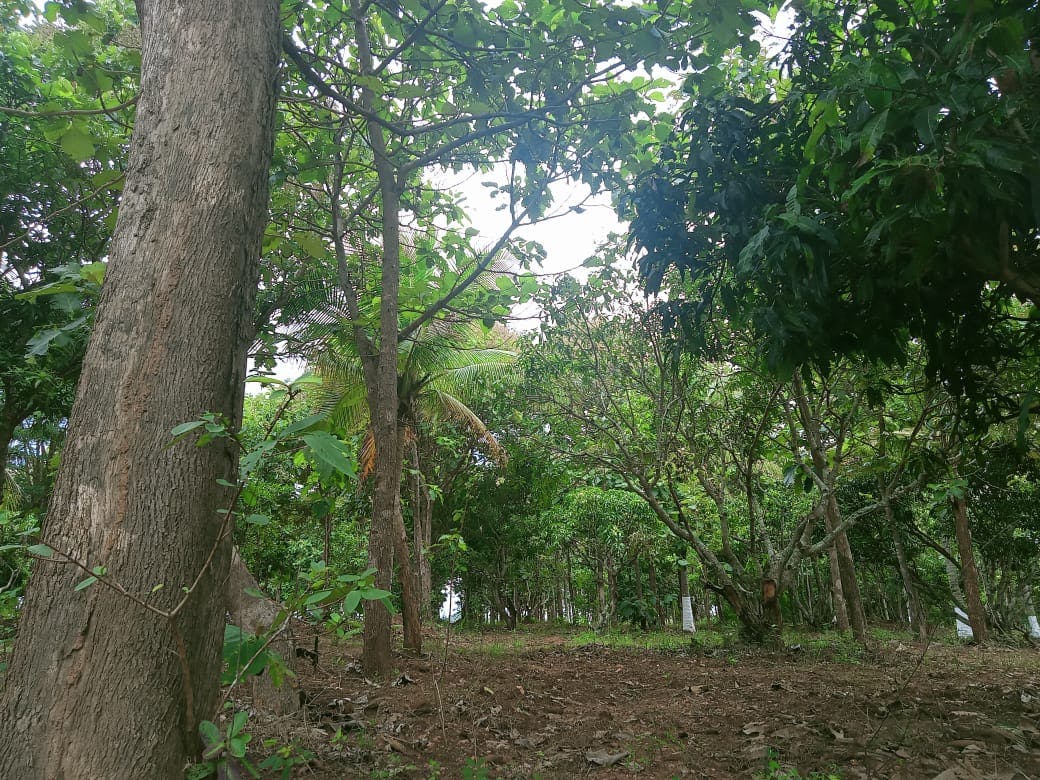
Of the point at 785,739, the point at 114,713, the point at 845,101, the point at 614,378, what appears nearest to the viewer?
the point at 114,713

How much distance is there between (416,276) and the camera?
297 inches

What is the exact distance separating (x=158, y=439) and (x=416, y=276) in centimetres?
622

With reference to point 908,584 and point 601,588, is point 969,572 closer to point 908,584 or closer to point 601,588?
point 908,584

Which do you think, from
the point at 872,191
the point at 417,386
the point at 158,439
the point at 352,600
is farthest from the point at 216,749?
the point at 417,386

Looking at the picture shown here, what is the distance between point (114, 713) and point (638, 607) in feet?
60.3

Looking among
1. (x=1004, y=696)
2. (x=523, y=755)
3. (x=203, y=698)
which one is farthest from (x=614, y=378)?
(x=203, y=698)

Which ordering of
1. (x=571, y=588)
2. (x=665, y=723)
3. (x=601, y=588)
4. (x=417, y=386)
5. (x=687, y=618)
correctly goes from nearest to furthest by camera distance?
1. (x=665, y=723)
2. (x=417, y=386)
3. (x=687, y=618)
4. (x=601, y=588)
5. (x=571, y=588)

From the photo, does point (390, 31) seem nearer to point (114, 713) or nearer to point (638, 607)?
point (114, 713)

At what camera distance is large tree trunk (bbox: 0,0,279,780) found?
1.36 metres

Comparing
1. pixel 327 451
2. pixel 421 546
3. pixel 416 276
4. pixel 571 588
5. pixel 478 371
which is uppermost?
pixel 478 371

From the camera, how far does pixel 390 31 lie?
466cm

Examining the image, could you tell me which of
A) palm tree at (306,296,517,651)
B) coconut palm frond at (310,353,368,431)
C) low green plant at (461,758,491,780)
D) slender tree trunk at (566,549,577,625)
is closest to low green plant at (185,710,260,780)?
low green plant at (461,758,491,780)

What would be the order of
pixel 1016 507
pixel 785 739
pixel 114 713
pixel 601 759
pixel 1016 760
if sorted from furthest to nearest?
pixel 1016 507 → pixel 785 739 → pixel 601 759 → pixel 1016 760 → pixel 114 713

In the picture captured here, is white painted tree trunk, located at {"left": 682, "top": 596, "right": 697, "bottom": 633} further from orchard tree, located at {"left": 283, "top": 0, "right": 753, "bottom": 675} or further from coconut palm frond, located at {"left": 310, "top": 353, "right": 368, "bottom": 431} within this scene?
orchard tree, located at {"left": 283, "top": 0, "right": 753, "bottom": 675}
